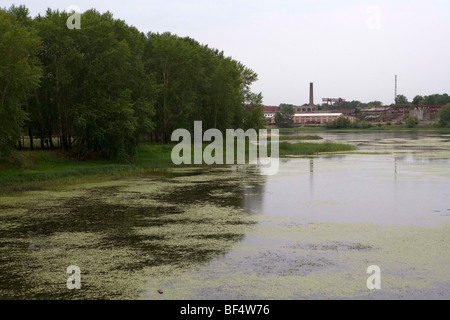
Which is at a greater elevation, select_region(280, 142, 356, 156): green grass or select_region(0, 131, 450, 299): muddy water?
select_region(280, 142, 356, 156): green grass

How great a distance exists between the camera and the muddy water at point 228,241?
1027 cm

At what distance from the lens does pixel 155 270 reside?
11336 mm

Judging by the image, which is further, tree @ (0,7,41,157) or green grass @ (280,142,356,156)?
green grass @ (280,142,356,156)

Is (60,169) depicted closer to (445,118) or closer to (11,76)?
(11,76)

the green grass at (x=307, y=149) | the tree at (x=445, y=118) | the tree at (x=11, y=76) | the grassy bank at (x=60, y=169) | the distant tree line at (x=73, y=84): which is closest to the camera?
the grassy bank at (x=60, y=169)

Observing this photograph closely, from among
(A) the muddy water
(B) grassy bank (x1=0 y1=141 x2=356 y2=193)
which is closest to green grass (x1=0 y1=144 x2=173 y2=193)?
(B) grassy bank (x1=0 y1=141 x2=356 y2=193)

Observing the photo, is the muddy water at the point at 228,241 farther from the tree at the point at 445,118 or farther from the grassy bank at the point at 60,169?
the tree at the point at 445,118

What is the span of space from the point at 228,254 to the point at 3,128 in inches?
855

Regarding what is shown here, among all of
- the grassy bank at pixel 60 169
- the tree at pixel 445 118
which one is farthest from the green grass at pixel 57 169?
the tree at pixel 445 118

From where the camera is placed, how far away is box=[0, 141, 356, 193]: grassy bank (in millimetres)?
27531

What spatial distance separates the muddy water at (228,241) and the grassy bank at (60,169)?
3.00 metres

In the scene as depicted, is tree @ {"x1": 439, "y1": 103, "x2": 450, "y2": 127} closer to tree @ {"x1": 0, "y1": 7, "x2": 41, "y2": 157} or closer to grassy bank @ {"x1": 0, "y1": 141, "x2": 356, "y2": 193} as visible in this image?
grassy bank @ {"x1": 0, "y1": 141, "x2": 356, "y2": 193}

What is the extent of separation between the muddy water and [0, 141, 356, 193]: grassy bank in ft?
9.83
